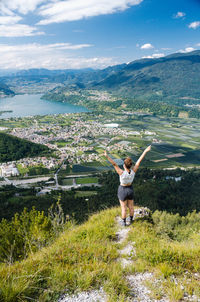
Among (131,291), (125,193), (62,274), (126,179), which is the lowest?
(131,291)

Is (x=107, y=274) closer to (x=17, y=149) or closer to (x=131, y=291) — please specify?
(x=131, y=291)

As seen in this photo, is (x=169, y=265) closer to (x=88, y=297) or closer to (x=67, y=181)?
(x=88, y=297)

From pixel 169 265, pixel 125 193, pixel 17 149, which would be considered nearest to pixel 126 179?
pixel 125 193

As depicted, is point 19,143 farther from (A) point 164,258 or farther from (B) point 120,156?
(A) point 164,258

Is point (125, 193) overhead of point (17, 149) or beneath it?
overhead

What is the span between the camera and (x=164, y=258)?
159 inches

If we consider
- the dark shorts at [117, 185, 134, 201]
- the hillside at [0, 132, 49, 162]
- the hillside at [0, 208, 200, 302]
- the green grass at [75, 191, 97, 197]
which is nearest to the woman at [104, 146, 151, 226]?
the dark shorts at [117, 185, 134, 201]

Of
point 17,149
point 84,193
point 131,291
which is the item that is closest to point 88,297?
point 131,291

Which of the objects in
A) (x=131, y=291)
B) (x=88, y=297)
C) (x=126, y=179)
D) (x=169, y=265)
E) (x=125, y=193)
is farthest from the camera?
(x=125, y=193)

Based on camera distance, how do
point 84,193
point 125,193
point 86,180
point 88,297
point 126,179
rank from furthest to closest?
point 86,180
point 84,193
point 125,193
point 126,179
point 88,297

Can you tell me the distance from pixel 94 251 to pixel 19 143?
92799 millimetres

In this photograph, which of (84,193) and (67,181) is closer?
(84,193)

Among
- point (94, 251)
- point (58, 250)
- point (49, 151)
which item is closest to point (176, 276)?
point (94, 251)

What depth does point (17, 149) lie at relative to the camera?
86.1m
